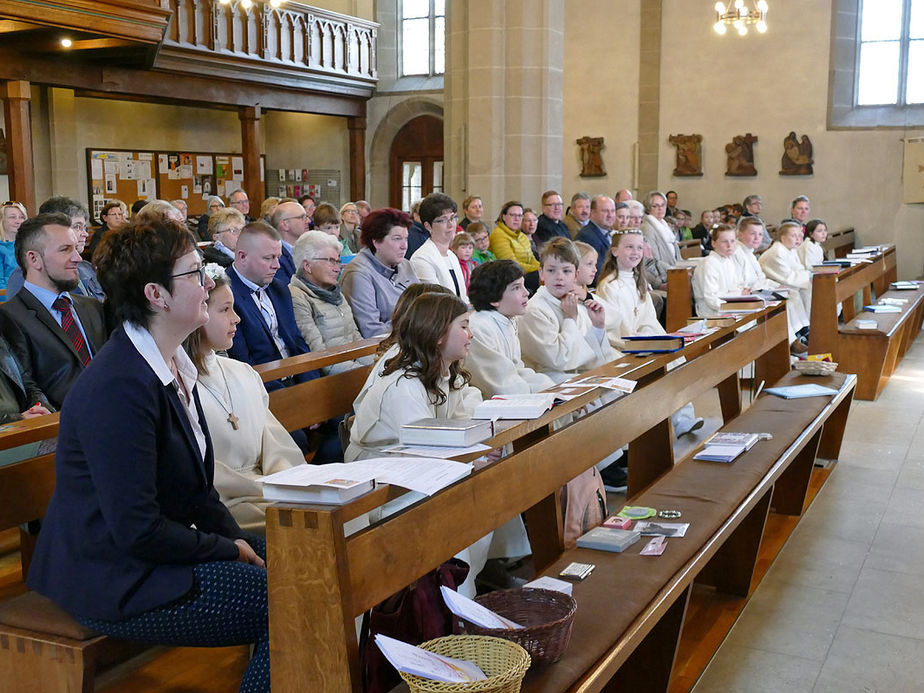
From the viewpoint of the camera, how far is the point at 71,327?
390cm

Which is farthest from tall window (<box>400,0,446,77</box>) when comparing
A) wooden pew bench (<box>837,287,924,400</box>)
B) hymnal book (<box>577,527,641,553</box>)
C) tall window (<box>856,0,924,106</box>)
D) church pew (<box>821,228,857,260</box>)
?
hymnal book (<box>577,527,641,553</box>)

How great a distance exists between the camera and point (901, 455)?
5855mm

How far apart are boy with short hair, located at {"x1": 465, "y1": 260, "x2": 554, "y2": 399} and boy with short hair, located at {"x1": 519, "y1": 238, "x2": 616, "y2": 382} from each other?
0.47 m

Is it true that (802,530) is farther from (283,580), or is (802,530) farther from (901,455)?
(283,580)

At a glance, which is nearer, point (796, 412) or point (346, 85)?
point (796, 412)

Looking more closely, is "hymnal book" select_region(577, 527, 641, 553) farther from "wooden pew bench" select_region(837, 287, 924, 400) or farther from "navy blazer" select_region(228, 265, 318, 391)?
"wooden pew bench" select_region(837, 287, 924, 400)

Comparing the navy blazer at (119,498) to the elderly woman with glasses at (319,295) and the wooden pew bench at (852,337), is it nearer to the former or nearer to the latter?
the elderly woman with glasses at (319,295)

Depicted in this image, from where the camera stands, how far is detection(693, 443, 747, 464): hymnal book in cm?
413

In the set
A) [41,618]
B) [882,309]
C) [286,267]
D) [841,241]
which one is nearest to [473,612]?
[41,618]

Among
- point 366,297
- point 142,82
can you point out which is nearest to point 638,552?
point 366,297

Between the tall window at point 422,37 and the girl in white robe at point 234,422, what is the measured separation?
15547 mm

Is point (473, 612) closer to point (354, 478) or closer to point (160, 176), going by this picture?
point (354, 478)

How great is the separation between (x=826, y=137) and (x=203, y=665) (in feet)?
46.7

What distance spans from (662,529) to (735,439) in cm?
126
